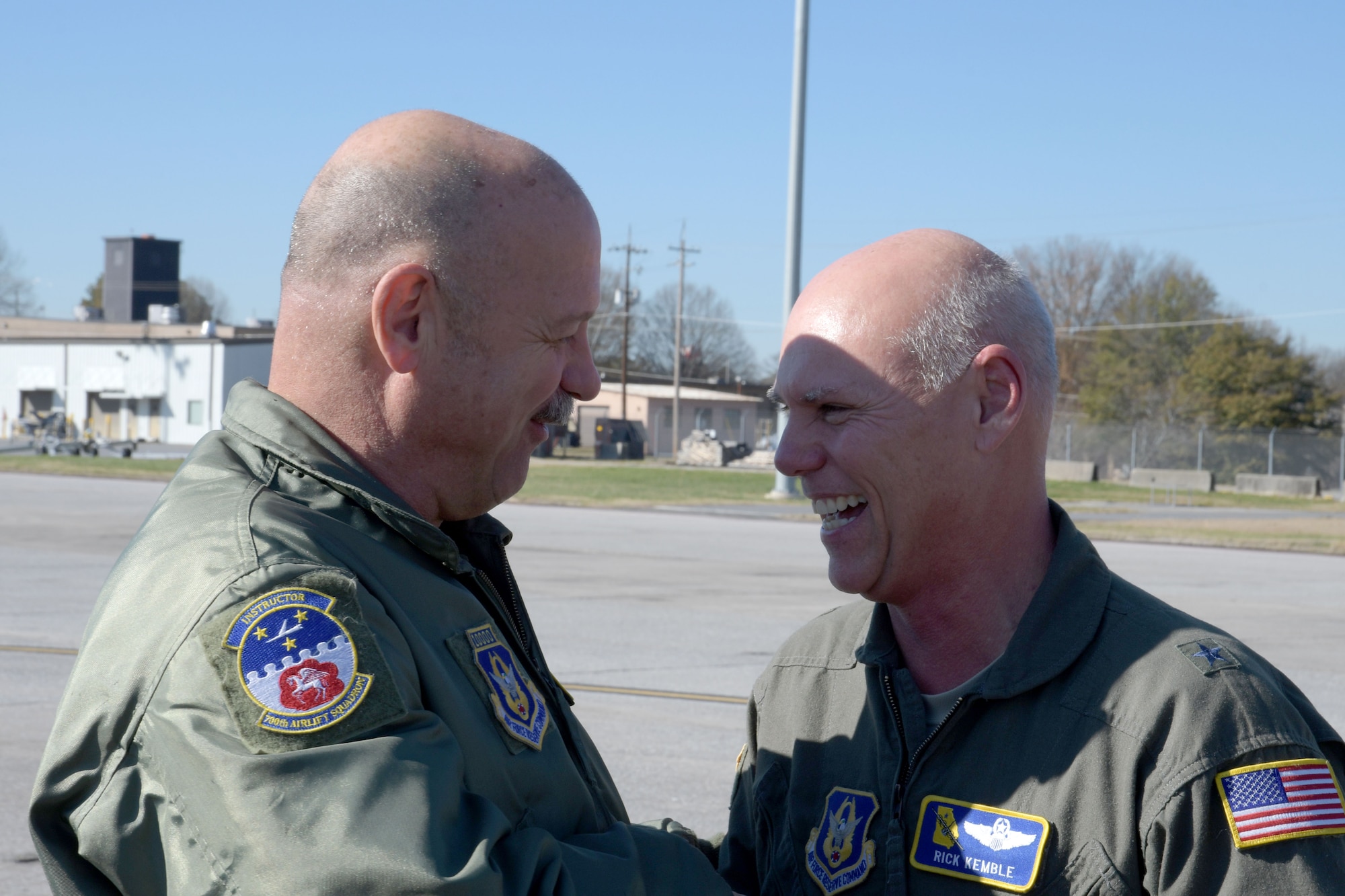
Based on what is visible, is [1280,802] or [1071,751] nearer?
[1280,802]

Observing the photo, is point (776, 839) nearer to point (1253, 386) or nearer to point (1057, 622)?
point (1057, 622)

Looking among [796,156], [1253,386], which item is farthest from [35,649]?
[1253,386]

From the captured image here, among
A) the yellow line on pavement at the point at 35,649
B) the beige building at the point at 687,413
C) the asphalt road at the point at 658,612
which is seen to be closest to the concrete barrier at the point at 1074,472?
the asphalt road at the point at 658,612

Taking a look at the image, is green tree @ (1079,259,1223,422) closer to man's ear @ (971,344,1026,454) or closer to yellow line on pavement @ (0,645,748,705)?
yellow line on pavement @ (0,645,748,705)

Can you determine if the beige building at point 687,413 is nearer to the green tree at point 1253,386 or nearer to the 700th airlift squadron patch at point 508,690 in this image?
the green tree at point 1253,386

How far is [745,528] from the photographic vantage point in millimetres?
21344

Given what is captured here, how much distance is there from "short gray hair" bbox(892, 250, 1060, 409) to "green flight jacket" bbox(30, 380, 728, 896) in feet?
3.23

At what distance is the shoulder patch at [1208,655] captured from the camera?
2041 mm

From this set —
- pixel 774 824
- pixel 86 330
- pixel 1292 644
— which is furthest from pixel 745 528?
pixel 86 330

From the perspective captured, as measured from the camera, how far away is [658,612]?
11.5 m

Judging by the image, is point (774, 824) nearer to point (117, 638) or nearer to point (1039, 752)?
point (1039, 752)

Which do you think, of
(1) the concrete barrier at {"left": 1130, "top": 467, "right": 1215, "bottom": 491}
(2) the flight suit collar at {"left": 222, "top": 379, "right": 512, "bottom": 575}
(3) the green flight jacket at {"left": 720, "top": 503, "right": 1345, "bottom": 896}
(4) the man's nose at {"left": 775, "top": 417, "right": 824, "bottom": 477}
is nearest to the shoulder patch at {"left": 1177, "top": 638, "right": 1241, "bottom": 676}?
(3) the green flight jacket at {"left": 720, "top": 503, "right": 1345, "bottom": 896}

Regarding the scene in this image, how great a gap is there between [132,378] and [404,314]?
69450mm

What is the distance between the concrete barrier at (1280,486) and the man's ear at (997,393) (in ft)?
143
